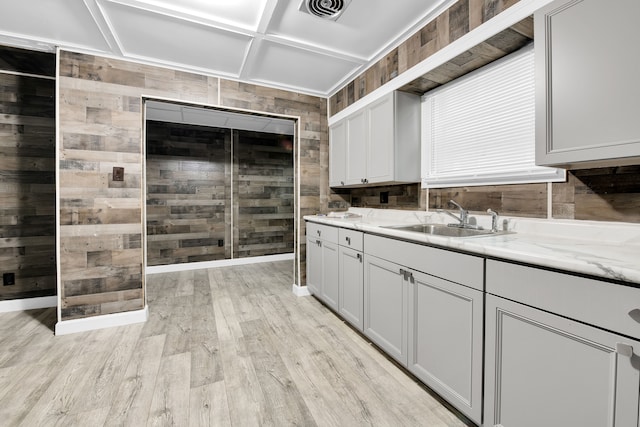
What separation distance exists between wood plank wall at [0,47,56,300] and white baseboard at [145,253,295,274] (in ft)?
4.52

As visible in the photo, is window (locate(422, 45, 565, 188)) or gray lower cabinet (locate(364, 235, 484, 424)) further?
window (locate(422, 45, 565, 188))

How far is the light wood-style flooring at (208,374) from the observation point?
1.50 meters

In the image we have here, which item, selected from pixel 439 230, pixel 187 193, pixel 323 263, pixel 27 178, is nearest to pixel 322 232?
pixel 323 263

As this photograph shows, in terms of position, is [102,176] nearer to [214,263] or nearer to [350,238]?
[350,238]

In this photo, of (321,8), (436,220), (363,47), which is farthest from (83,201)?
(436,220)

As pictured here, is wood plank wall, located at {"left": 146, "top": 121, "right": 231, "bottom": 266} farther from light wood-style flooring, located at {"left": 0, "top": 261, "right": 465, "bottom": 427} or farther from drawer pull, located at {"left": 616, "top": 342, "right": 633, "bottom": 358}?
drawer pull, located at {"left": 616, "top": 342, "right": 633, "bottom": 358}

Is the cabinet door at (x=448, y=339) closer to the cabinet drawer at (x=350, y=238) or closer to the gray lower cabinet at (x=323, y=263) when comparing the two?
the cabinet drawer at (x=350, y=238)

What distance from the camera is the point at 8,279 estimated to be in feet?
9.42

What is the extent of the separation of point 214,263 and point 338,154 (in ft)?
9.60

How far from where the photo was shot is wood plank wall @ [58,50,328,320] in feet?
8.09

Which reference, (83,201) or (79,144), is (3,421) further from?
(79,144)

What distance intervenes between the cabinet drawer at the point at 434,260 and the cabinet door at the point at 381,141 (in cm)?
78

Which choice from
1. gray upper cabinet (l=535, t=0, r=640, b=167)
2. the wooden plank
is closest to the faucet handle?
gray upper cabinet (l=535, t=0, r=640, b=167)

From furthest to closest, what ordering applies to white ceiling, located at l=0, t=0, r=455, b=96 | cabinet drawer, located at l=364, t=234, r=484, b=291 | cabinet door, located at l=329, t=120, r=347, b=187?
cabinet door, located at l=329, t=120, r=347, b=187, white ceiling, located at l=0, t=0, r=455, b=96, cabinet drawer, located at l=364, t=234, r=484, b=291
